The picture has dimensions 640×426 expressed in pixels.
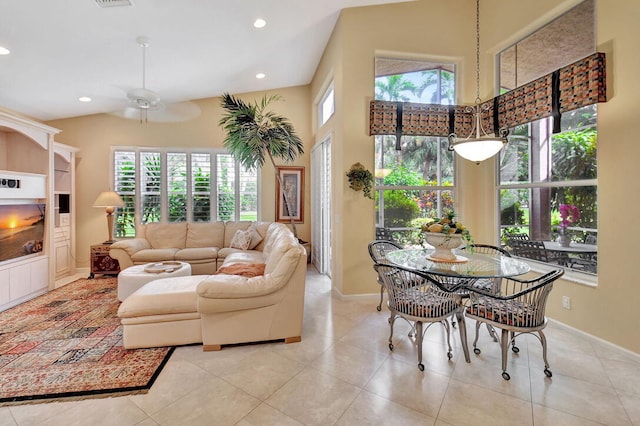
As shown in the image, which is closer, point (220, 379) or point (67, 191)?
point (220, 379)

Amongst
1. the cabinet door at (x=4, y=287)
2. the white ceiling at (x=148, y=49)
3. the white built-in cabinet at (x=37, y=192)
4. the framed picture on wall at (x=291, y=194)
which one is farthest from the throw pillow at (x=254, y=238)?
the cabinet door at (x=4, y=287)

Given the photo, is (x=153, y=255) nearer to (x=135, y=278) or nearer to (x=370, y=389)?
(x=135, y=278)

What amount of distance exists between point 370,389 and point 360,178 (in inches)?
100

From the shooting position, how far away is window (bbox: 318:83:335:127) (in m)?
4.85

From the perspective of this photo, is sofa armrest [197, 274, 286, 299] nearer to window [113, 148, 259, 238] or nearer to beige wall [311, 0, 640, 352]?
beige wall [311, 0, 640, 352]

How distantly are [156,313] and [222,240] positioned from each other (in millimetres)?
3019

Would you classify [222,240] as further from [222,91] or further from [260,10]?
[260,10]

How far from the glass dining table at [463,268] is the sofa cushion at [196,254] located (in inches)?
128

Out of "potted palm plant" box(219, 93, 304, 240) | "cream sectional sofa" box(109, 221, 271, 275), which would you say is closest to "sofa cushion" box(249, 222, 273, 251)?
"cream sectional sofa" box(109, 221, 271, 275)

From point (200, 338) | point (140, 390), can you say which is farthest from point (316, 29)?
point (140, 390)

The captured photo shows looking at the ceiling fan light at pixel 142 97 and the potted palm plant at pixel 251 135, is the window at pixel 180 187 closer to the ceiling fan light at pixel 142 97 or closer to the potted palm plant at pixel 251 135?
the potted palm plant at pixel 251 135

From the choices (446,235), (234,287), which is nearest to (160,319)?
(234,287)

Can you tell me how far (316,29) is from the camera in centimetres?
430

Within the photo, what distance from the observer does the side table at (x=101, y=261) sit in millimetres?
5133
